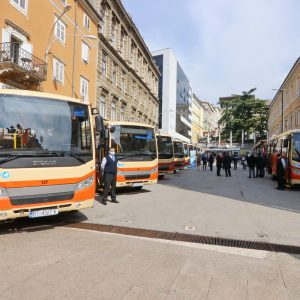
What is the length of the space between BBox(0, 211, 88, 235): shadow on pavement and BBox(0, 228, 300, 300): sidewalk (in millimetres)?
672

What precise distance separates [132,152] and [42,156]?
6079 millimetres

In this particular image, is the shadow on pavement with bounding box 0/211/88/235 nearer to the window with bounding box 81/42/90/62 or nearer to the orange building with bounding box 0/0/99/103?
the orange building with bounding box 0/0/99/103

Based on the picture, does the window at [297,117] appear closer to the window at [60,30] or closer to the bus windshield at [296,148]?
the bus windshield at [296,148]

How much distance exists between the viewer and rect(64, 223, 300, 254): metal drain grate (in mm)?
6125

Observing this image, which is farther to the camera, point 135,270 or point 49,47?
point 49,47

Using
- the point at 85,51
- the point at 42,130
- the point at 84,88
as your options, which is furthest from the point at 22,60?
the point at 42,130

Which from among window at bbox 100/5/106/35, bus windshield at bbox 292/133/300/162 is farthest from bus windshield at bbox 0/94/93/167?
window at bbox 100/5/106/35

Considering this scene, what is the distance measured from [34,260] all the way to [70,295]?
1.46 meters

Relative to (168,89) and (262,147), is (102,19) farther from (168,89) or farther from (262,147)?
(168,89)

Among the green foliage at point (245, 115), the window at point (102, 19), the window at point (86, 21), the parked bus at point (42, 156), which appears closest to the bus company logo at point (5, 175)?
the parked bus at point (42, 156)

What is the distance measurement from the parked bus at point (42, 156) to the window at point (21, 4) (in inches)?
536

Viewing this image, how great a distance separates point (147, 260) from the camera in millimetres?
5219

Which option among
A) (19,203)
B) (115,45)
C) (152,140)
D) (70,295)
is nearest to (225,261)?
(70,295)

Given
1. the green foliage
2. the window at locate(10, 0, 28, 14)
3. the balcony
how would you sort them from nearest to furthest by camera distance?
1. the balcony
2. the window at locate(10, 0, 28, 14)
3. the green foliage
